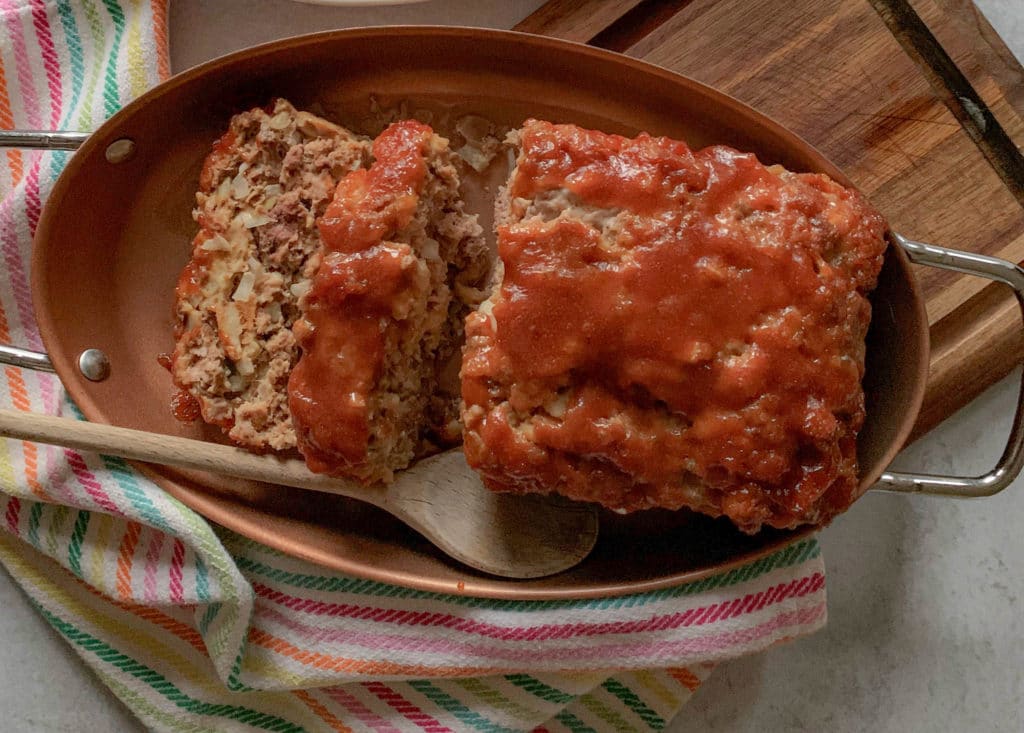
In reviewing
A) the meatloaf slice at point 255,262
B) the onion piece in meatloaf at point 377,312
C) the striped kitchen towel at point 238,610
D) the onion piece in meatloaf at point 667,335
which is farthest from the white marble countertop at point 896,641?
the onion piece in meatloaf at point 377,312

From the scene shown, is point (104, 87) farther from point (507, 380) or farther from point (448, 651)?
point (448, 651)

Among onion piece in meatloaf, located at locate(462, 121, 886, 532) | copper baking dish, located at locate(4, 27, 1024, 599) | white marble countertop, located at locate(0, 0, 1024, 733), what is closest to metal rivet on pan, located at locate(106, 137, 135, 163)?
copper baking dish, located at locate(4, 27, 1024, 599)

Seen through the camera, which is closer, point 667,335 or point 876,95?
point 667,335

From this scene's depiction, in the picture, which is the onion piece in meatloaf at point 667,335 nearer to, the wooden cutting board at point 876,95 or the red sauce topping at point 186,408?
the wooden cutting board at point 876,95

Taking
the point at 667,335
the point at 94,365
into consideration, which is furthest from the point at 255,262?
the point at 667,335

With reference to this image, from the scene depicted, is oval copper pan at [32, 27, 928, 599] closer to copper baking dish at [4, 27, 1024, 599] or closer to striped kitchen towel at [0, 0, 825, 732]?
copper baking dish at [4, 27, 1024, 599]

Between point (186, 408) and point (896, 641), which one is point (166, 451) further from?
point (896, 641)

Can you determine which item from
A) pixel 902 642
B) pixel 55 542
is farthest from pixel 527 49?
pixel 902 642
